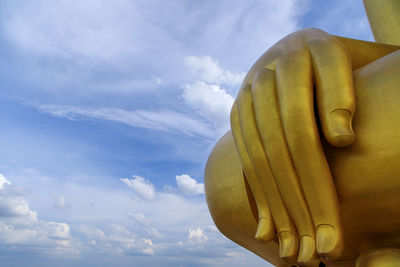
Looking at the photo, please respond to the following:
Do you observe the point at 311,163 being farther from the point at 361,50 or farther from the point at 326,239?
the point at 361,50

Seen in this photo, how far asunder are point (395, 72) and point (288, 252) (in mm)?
2806

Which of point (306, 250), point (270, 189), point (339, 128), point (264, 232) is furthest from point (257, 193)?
point (339, 128)

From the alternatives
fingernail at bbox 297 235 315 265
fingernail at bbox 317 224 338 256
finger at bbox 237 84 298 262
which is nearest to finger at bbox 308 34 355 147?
finger at bbox 237 84 298 262

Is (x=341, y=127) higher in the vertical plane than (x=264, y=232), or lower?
higher

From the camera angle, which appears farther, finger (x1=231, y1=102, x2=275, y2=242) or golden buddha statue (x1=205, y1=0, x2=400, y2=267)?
finger (x1=231, y1=102, x2=275, y2=242)

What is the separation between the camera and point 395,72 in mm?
5055

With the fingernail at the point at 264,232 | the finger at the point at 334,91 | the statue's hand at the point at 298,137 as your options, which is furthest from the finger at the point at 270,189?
the finger at the point at 334,91

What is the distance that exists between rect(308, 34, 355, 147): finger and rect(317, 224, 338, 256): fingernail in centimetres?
110

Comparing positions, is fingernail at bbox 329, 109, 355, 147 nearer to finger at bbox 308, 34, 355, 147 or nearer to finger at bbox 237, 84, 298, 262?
finger at bbox 308, 34, 355, 147

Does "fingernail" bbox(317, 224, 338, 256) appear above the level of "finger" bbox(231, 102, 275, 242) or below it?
below

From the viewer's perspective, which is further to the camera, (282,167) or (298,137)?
(282,167)

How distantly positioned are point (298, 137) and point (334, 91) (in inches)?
30.0

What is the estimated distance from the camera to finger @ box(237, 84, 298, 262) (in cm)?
534

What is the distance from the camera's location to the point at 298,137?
501 centimetres
